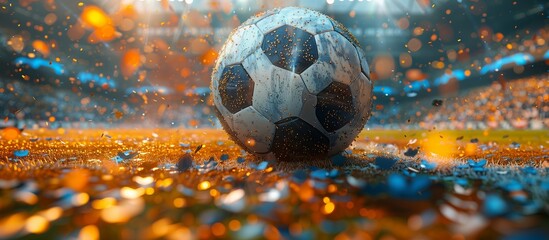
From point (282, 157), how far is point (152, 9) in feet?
97.1

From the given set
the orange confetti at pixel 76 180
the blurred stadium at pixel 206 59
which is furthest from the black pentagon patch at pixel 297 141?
the blurred stadium at pixel 206 59

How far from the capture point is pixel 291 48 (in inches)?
128

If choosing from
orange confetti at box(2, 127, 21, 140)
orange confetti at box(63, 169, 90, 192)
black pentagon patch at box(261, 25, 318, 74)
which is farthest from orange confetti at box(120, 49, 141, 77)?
orange confetti at box(63, 169, 90, 192)

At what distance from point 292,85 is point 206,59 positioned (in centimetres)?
2952

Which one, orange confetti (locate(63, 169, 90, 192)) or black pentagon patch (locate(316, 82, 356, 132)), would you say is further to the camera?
black pentagon patch (locate(316, 82, 356, 132))

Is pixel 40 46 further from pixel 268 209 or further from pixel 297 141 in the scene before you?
pixel 268 209

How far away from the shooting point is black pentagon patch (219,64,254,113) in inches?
131

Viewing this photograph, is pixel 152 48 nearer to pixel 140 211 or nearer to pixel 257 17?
pixel 257 17

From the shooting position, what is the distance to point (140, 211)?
1.61 m

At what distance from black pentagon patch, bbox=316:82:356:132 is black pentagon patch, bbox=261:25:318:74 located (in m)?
0.33

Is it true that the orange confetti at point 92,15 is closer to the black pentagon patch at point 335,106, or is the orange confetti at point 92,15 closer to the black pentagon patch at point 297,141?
the black pentagon patch at point 297,141

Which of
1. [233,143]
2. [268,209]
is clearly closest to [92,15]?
[233,143]

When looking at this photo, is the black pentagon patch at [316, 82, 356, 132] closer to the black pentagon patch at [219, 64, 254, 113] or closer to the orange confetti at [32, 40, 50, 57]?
the black pentagon patch at [219, 64, 254, 113]

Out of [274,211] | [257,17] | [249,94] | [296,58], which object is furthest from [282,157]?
[274,211]
